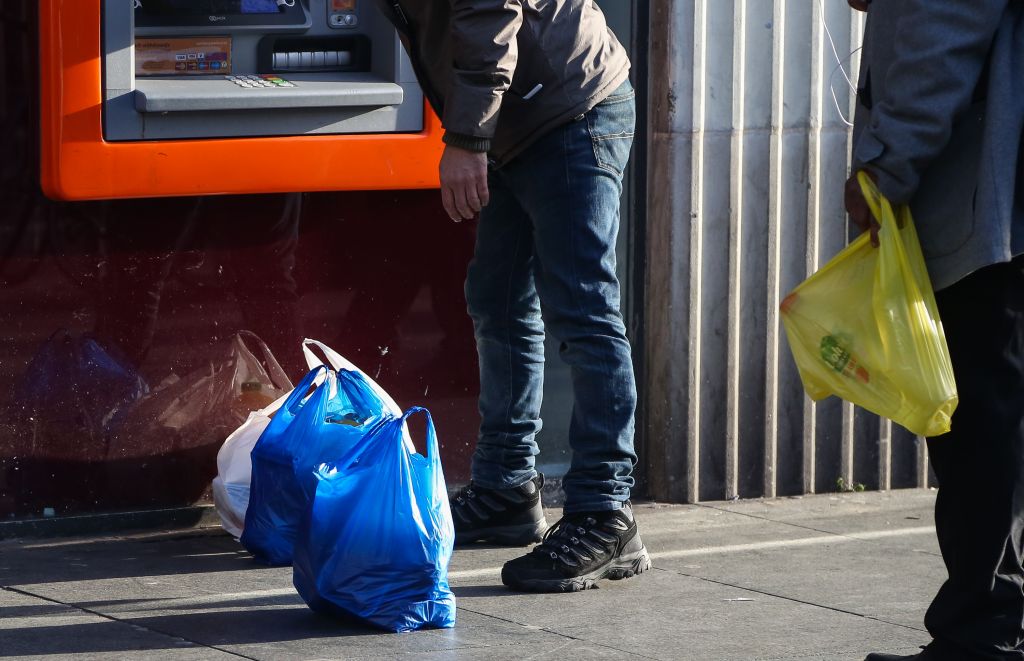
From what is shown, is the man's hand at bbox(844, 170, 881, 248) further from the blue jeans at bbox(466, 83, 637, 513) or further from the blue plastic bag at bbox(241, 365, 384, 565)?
the blue plastic bag at bbox(241, 365, 384, 565)

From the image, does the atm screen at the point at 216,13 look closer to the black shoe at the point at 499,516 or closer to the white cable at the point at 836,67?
the black shoe at the point at 499,516

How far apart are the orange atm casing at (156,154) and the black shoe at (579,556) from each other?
3.56 feet

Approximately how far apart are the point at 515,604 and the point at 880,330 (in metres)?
1.09

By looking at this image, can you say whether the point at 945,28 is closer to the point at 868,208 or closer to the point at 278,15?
the point at 868,208

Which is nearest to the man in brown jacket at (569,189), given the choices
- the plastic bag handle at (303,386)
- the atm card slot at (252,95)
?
the atm card slot at (252,95)

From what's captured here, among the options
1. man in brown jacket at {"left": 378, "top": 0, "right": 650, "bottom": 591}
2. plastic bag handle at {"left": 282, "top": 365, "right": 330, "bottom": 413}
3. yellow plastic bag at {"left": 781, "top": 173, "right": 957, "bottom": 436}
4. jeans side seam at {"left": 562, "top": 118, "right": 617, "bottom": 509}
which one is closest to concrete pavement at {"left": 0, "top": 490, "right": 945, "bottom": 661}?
man in brown jacket at {"left": 378, "top": 0, "right": 650, "bottom": 591}

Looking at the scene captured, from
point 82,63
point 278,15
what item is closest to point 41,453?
point 82,63

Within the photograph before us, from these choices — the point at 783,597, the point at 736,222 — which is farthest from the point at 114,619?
the point at 736,222

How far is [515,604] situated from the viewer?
3.43 meters

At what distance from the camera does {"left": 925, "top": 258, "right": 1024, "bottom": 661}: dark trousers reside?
2.76 m

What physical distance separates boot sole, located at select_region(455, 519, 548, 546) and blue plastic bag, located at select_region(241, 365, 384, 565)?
0.46 m

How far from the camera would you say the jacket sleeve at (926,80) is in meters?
2.66

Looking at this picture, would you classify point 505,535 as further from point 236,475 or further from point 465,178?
point 465,178

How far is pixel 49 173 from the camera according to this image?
3764mm
